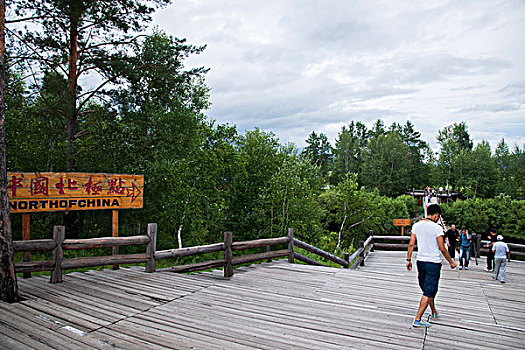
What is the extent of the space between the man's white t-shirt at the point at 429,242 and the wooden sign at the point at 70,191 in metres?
6.32

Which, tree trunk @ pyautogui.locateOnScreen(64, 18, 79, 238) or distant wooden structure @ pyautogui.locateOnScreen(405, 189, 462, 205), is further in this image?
distant wooden structure @ pyautogui.locateOnScreen(405, 189, 462, 205)

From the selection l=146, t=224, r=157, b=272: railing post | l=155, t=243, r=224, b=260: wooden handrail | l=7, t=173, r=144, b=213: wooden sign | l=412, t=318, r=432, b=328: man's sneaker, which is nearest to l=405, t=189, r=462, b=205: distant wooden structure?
l=155, t=243, r=224, b=260: wooden handrail

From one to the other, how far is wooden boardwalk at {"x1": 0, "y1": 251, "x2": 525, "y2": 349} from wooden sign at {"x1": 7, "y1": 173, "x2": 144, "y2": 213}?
148 cm

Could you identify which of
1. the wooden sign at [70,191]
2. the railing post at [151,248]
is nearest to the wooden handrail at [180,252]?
the railing post at [151,248]

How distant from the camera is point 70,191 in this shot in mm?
7152

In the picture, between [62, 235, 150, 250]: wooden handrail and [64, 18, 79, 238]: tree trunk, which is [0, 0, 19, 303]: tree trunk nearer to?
[62, 235, 150, 250]: wooden handrail

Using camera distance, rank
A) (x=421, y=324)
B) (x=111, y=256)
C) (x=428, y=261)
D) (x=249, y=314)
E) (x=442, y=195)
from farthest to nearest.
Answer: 1. (x=442, y=195)
2. (x=111, y=256)
3. (x=249, y=314)
4. (x=428, y=261)
5. (x=421, y=324)

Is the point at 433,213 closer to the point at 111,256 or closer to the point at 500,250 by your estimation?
the point at 500,250

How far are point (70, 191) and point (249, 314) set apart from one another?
491cm

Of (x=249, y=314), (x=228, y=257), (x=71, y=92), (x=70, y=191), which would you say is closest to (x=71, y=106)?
(x=71, y=92)

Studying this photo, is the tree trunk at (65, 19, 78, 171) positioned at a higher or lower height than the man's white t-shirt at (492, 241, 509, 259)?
higher

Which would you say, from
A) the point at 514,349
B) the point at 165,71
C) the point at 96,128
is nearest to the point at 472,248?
the point at 514,349

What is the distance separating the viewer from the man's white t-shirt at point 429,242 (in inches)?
175

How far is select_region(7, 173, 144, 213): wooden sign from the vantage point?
6590 mm
